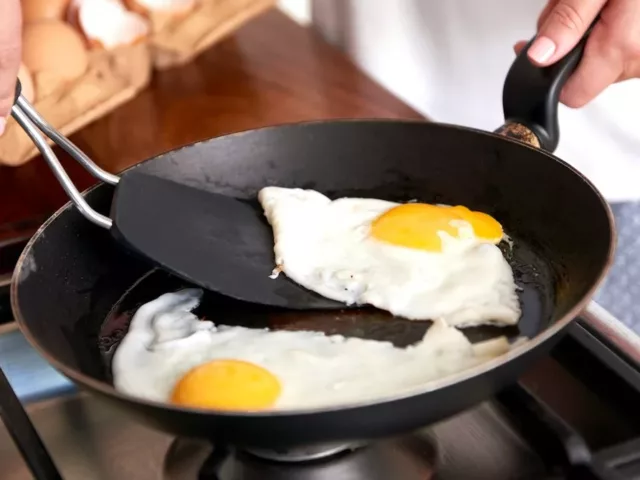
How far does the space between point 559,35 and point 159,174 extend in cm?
49

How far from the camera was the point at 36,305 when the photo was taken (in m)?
0.80

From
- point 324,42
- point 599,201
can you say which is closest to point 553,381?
point 599,201

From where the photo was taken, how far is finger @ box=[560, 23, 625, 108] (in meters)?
0.95

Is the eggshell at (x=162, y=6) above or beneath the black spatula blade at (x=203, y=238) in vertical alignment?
beneath

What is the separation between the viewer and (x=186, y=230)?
90cm

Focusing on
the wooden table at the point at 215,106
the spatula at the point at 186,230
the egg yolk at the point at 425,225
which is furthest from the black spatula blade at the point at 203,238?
the wooden table at the point at 215,106

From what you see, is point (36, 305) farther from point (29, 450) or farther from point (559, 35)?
point (559, 35)

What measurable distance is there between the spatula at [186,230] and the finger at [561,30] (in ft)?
1.21

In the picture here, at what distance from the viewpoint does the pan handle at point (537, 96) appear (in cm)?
94

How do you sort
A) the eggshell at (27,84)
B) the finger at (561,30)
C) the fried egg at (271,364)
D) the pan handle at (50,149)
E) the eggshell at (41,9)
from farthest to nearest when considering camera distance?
the eggshell at (41,9) → the eggshell at (27,84) → the finger at (561,30) → the pan handle at (50,149) → the fried egg at (271,364)

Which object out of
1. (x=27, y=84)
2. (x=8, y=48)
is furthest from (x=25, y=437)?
(x=27, y=84)

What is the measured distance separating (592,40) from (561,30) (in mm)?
52

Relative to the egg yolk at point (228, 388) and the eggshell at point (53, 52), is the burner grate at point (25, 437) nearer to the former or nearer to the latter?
the egg yolk at point (228, 388)

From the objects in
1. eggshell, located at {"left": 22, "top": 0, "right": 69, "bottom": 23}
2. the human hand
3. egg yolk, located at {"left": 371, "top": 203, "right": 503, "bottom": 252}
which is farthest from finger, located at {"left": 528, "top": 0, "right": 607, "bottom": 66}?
A: eggshell, located at {"left": 22, "top": 0, "right": 69, "bottom": 23}
